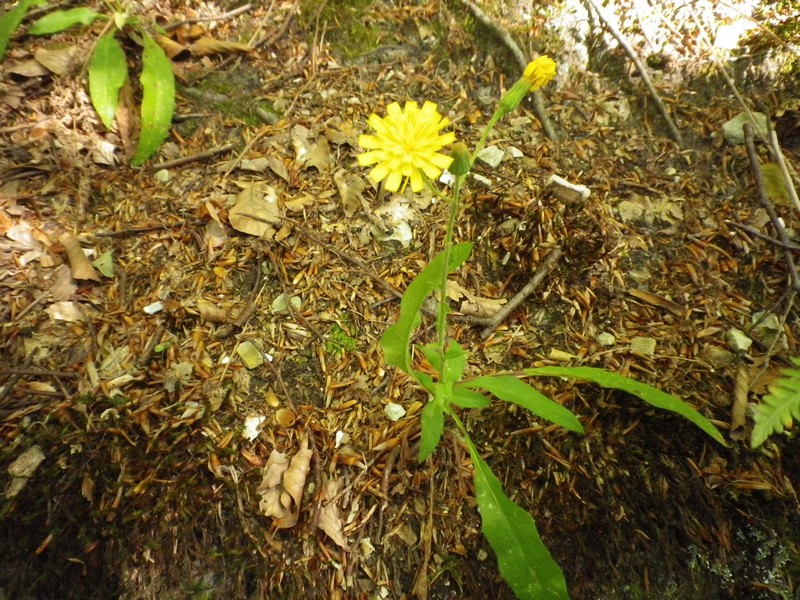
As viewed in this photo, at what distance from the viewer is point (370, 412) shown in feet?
5.95

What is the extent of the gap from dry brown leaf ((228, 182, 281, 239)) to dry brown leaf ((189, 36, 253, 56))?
2.60 feet

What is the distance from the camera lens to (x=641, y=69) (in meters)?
2.29

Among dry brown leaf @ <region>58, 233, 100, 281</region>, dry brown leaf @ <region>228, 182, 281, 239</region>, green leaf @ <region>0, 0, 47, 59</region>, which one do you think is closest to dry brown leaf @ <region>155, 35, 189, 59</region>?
green leaf @ <region>0, 0, 47, 59</region>

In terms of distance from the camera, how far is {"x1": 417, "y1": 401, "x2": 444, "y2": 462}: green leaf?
1525 mm

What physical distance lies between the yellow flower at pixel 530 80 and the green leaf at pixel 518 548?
1.17 m

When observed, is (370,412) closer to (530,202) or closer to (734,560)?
(530,202)

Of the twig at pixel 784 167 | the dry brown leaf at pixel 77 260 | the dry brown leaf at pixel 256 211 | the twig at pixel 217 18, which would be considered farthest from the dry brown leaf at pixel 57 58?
the twig at pixel 784 167

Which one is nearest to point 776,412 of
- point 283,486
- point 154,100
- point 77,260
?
point 283,486

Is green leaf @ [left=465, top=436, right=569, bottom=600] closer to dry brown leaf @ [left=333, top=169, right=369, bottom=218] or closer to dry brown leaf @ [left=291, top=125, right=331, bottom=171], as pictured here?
dry brown leaf @ [left=333, top=169, right=369, bottom=218]

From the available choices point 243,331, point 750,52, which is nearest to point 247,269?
point 243,331

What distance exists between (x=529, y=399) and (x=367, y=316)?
2.41 ft

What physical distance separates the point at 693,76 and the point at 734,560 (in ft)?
6.85

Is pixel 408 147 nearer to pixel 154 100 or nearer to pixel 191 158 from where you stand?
pixel 191 158

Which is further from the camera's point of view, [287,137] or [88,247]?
[287,137]
